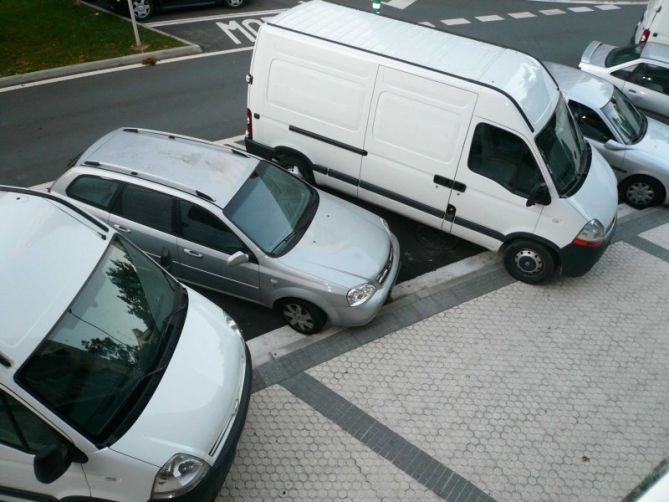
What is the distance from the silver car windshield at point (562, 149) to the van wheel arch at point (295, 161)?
10.2 feet

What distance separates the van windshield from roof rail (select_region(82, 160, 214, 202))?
113cm

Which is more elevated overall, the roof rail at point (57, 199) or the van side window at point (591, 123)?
the roof rail at point (57, 199)

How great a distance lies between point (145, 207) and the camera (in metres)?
6.18

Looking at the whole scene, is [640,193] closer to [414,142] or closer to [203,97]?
[414,142]

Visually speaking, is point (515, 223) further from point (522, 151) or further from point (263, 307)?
point (263, 307)

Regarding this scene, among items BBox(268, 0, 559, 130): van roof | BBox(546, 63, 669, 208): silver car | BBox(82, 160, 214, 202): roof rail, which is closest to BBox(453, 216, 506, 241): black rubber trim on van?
BBox(268, 0, 559, 130): van roof

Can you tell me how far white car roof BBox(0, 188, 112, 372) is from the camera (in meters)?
3.86

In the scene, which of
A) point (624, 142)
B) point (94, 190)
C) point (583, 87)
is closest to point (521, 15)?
point (583, 87)

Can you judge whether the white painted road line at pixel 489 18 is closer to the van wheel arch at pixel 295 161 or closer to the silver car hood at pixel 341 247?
the van wheel arch at pixel 295 161

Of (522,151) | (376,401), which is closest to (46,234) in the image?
(376,401)

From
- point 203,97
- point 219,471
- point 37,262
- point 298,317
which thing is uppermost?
point 37,262

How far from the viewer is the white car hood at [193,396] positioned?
4.09 metres

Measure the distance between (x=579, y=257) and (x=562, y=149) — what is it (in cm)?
136

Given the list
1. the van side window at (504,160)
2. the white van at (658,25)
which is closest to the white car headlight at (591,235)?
the van side window at (504,160)
